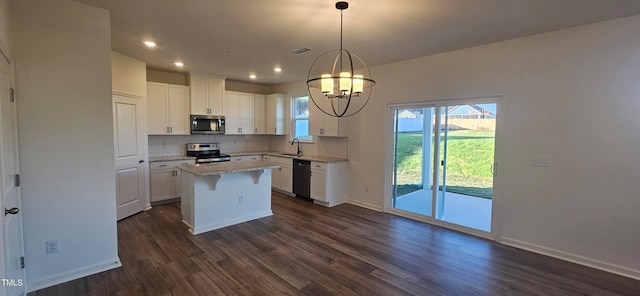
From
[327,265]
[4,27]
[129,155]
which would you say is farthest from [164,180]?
[327,265]

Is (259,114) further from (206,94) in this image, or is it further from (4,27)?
(4,27)

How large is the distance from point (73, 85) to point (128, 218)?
2.60m

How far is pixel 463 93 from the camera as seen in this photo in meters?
3.92

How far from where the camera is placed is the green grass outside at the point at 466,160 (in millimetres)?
3854

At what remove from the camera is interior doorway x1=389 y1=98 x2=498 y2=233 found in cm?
388

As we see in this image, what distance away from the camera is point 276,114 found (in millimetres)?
6777

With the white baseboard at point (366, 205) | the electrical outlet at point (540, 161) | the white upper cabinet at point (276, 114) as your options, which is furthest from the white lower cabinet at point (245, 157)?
the electrical outlet at point (540, 161)

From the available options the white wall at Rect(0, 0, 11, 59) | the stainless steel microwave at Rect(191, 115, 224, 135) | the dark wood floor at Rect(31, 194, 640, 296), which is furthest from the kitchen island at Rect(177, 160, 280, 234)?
the white wall at Rect(0, 0, 11, 59)

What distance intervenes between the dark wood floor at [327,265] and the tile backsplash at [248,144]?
178cm

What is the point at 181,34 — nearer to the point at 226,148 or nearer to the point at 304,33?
the point at 304,33

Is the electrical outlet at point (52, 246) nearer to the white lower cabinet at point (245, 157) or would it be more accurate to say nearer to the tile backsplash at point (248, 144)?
the tile backsplash at point (248, 144)

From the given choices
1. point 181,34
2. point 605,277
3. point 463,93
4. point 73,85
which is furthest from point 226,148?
point 605,277

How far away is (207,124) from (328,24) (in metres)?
3.89

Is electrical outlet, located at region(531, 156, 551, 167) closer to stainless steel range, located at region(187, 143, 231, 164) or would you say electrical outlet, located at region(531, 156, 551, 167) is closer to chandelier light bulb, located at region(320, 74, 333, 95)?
chandelier light bulb, located at region(320, 74, 333, 95)
